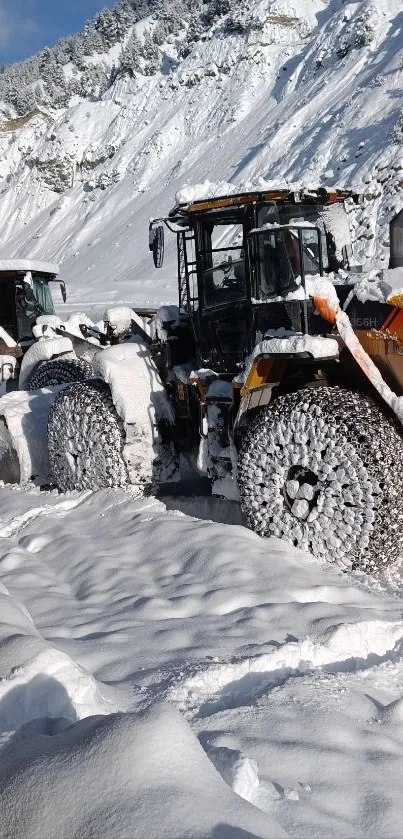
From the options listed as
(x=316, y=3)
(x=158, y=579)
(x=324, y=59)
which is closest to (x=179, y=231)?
(x=158, y=579)

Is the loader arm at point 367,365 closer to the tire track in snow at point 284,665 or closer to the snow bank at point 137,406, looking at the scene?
the tire track in snow at point 284,665

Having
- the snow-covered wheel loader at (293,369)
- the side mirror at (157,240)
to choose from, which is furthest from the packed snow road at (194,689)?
the side mirror at (157,240)

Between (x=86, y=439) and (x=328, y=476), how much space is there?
2.37m

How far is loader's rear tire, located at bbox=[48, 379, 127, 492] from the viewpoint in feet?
19.6

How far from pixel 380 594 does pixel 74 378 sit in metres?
5.20

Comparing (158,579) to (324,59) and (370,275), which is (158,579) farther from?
(324,59)

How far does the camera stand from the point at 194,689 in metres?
2.78

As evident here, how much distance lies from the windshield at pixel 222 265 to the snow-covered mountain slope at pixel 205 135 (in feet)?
59.6

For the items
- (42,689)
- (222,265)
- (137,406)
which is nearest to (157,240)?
(222,265)

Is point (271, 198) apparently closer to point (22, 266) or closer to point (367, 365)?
point (367, 365)

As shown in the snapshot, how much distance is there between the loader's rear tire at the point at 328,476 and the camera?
4.25 metres

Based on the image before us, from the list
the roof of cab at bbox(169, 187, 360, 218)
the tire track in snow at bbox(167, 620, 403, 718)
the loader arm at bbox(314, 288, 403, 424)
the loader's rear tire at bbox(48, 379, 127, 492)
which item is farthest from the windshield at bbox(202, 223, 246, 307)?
the tire track in snow at bbox(167, 620, 403, 718)

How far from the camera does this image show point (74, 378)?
334 inches

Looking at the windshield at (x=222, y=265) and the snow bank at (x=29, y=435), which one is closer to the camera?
the windshield at (x=222, y=265)
